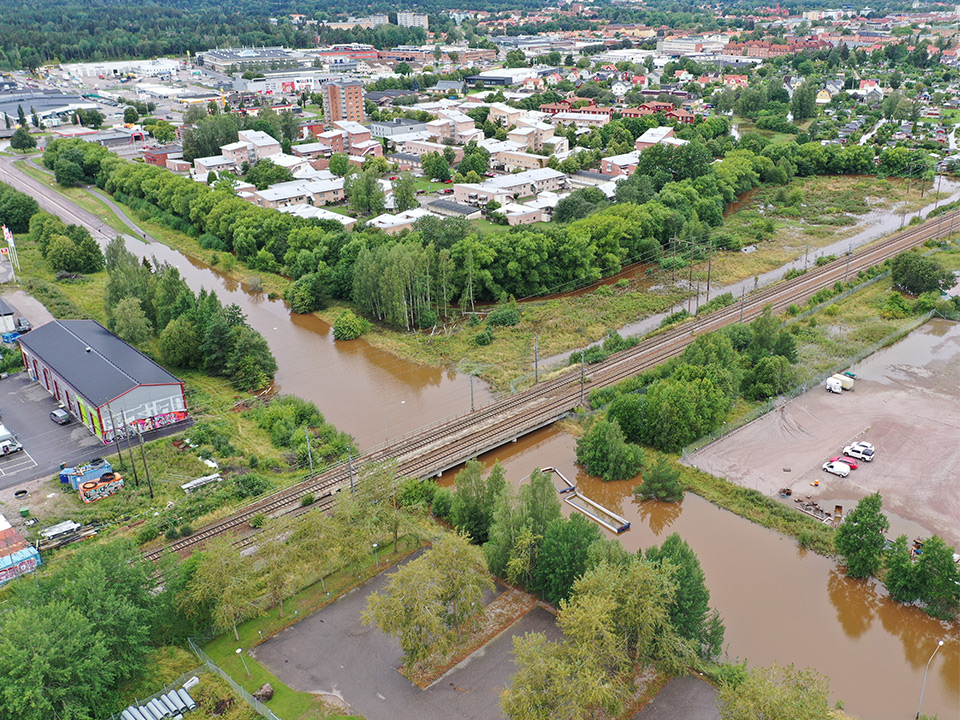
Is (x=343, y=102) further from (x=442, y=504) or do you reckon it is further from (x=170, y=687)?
(x=170, y=687)

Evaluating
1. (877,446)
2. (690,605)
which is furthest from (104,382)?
(877,446)

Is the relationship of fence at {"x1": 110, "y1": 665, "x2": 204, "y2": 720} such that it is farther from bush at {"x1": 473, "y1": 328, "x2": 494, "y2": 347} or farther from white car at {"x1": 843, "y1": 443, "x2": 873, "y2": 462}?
white car at {"x1": 843, "y1": 443, "x2": 873, "y2": 462}

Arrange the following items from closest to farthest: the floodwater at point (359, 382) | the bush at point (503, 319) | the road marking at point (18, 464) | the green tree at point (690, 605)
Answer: the green tree at point (690, 605)
the road marking at point (18, 464)
the floodwater at point (359, 382)
the bush at point (503, 319)

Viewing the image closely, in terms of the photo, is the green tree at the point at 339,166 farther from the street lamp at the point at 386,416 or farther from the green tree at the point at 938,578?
the green tree at the point at 938,578

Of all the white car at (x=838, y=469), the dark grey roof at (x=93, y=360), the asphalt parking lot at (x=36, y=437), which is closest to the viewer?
the white car at (x=838, y=469)

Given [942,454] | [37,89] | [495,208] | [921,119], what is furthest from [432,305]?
[37,89]

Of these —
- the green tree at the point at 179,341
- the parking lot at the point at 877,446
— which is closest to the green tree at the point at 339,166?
the green tree at the point at 179,341
